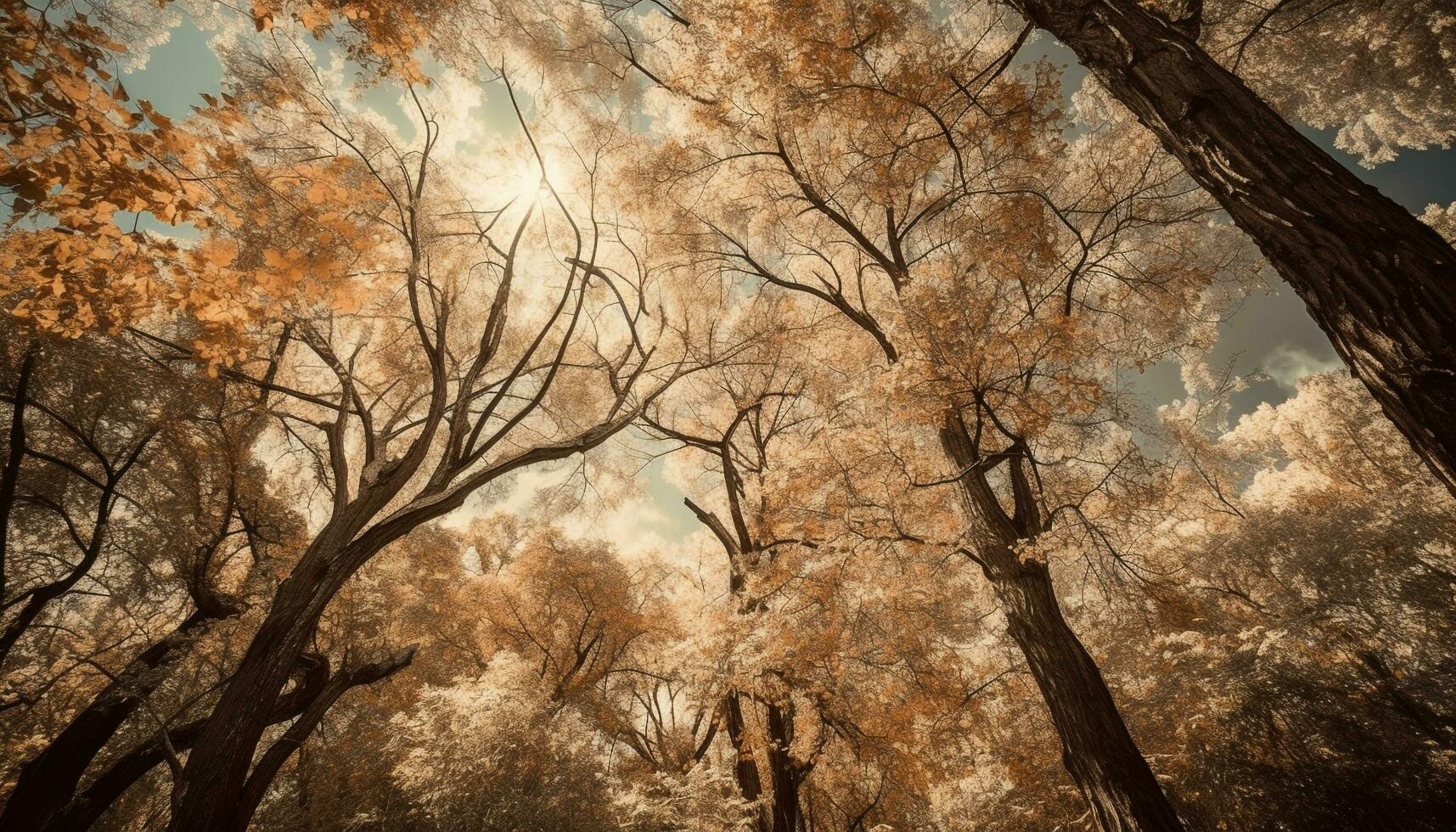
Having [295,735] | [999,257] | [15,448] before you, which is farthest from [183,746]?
Answer: [999,257]

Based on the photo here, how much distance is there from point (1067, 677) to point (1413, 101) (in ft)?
35.1

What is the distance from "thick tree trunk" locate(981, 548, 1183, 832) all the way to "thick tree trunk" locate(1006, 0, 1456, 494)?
2.92 metres

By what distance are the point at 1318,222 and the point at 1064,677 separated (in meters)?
3.44

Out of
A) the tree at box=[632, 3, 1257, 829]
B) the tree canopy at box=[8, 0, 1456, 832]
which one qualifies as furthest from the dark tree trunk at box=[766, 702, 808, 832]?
the tree at box=[632, 3, 1257, 829]

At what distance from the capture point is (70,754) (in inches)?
179

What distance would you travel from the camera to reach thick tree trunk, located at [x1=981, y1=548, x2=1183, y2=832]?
125 inches

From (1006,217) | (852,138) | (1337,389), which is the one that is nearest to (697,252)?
(852,138)

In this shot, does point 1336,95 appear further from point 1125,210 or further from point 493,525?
point 493,525

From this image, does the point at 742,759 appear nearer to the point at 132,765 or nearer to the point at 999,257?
the point at 132,765

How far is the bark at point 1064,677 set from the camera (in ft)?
10.5

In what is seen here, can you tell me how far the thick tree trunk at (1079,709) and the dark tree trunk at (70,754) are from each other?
24.6 ft

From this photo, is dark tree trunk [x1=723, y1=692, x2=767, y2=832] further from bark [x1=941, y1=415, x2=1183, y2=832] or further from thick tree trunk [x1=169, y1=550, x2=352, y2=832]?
thick tree trunk [x1=169, y1=550, x2=352, y2=832]

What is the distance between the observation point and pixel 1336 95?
22.6 ft

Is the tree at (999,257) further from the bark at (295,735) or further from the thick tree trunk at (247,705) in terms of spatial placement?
the bark at (295,735)
